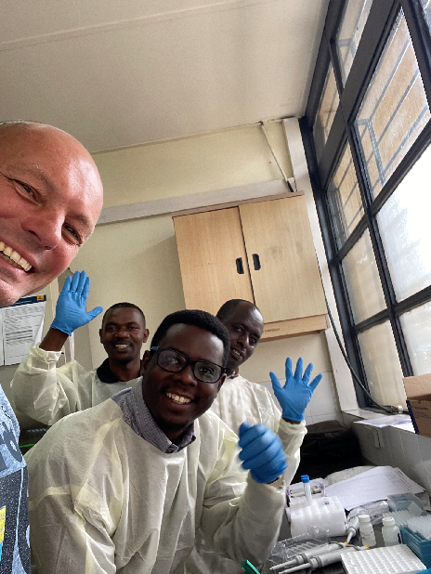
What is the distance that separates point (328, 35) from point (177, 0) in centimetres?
93

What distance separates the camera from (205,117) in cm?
344

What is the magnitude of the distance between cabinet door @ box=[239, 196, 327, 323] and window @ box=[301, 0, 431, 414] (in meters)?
0.27

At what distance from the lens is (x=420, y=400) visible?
157 centimetres

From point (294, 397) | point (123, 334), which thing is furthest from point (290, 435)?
point (123, 334)

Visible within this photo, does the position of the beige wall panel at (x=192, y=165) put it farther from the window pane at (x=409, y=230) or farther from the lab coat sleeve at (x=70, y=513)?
the lab coat sleeve at (x=70, y=513)

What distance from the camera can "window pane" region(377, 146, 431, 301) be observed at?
5.91 feet

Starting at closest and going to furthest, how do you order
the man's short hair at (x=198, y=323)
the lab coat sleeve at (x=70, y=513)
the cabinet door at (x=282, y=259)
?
the lab coat sleeve at (x=70, y=513)
the man's short hair at (x=198, y=323)
the cabinet door at (x=282, y=259)

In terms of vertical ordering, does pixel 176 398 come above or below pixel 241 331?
below

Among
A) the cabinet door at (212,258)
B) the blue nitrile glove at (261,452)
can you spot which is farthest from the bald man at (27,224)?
the cabinet door at (212,258)

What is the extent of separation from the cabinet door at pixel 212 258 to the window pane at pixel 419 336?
1102 millimetres

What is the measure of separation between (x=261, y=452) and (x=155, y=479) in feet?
0.97

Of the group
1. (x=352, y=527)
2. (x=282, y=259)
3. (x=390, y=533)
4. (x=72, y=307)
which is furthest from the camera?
(x=282, y=259)

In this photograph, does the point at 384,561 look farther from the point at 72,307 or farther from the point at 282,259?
the point at 282,259

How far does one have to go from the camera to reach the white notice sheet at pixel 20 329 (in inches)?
96.1
